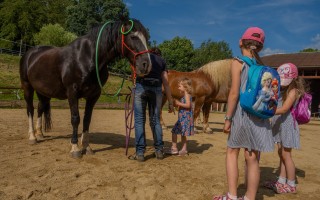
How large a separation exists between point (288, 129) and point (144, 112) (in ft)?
7.49

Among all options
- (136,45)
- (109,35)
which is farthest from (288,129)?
(109,35)

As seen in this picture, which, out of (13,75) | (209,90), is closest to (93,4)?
(13,75)

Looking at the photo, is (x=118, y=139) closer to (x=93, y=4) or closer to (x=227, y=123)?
(x=227, y=123)

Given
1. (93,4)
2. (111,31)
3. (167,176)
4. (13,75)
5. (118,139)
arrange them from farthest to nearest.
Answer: (93,4)
(13,75)
(118,139)
(111,31)
(167,176)

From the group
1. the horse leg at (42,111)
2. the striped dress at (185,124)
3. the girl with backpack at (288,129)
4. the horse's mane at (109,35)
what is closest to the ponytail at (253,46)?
the girl with backpack at (288,129)

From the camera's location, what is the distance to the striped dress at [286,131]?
3518mm

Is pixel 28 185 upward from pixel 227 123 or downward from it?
downward

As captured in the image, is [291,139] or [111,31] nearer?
[291,139]

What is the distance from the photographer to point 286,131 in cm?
355

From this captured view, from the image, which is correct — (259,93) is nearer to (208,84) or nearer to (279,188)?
(279,188)

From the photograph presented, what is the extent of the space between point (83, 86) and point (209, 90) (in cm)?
491

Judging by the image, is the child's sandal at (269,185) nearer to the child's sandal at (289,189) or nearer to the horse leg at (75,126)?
the child's sandal at (289,189)

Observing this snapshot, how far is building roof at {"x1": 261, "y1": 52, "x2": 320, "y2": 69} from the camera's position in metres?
28.3

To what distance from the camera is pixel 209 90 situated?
876 centimetres
